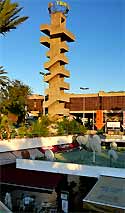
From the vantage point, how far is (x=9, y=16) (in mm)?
23219

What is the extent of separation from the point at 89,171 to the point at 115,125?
35.2 m

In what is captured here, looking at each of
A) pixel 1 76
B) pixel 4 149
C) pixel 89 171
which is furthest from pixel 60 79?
pixel 89 171

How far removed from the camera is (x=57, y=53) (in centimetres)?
5016

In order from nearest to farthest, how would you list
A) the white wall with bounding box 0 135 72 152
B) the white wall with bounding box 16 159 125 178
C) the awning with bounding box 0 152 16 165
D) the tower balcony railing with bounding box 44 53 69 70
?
1. the white wall with bounding box 16 159 125 178
2. the awning with bounding box 0 152 16 165
3. the white wall with bounding box 0 135 72 152
4. the tower balcony railing with bounding box 44 53 69 70

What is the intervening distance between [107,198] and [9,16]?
52.5 ft

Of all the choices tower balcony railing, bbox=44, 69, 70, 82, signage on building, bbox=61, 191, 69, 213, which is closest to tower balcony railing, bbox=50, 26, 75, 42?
tower balcony railing, bbox=44, 69, 70, 82

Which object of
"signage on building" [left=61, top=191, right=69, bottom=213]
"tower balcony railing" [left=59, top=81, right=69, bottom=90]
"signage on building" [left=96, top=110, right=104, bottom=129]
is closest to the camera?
"signage on building" [left=61, top=191, right=69, bottom=213]

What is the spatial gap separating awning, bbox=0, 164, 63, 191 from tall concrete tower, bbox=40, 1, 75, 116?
3139 centimetres

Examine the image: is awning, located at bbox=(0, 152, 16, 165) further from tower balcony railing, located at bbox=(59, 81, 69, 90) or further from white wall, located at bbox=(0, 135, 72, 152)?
tower balcony railing, located at bbox=(59, 81, 69, 90)

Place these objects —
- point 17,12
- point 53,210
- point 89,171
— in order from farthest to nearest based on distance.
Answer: point 17,12
point 53,210
point 89,171

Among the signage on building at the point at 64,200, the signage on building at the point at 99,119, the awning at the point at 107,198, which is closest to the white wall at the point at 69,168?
the awning at the point at 107,198

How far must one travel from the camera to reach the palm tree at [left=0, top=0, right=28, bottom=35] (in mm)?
22891

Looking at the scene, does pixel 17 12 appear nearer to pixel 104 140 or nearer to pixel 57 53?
pixel 104 140

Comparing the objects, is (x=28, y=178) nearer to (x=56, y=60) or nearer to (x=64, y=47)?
(x=56, y=60)
